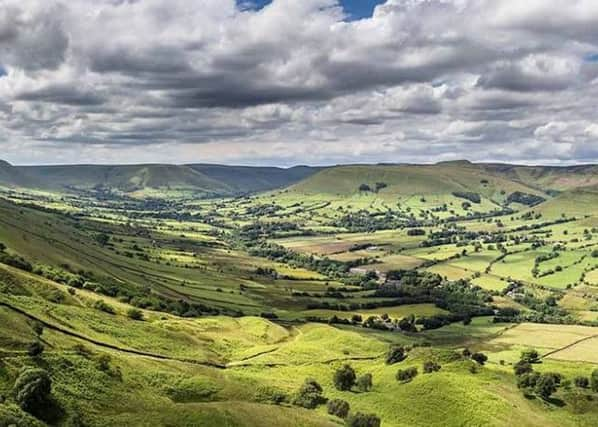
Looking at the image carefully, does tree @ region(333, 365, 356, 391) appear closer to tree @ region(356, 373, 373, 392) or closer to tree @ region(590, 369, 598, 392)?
tree @ region(356, 373, 373, 392)

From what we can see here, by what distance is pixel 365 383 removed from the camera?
123 m

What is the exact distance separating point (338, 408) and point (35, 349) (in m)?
53.5

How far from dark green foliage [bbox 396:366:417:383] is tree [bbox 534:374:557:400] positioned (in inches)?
1024

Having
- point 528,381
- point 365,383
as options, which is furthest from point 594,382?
point 365,383

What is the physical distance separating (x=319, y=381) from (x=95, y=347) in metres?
48.8

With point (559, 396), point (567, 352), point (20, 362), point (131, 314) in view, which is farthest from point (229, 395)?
point (567, 352)

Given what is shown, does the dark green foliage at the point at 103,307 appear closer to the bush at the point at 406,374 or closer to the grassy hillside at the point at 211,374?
the grassy hillside at the point at 211,374

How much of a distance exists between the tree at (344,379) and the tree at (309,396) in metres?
7.37

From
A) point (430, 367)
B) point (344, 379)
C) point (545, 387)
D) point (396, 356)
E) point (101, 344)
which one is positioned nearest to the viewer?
point (101, 344)

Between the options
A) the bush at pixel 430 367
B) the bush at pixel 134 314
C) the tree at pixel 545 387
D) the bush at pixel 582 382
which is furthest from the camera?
the bush at pixel 134 314

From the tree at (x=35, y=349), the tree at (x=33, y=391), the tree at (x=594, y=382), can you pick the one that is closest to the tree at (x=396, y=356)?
the tree at (x=594, y=382)

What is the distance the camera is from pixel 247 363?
441 feet

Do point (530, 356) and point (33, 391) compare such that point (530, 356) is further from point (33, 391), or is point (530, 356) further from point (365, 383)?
point (33, 391)

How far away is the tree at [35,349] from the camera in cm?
8076
